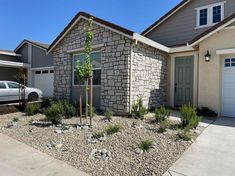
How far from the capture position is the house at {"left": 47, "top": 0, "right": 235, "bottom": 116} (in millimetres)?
7711

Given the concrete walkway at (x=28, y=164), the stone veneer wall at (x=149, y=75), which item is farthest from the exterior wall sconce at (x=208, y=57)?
the concrete walkway at (x=28, y=164)

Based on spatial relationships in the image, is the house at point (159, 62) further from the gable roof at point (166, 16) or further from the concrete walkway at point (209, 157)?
the concrete walkway at point (209, 157)

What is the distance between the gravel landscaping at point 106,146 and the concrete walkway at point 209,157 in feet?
0.62

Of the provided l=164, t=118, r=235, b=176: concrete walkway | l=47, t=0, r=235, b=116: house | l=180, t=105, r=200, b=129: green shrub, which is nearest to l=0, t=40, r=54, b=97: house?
l=47, t=0, r=235, b=116: house

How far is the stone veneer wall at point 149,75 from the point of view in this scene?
7.90 m

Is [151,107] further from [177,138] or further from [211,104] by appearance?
[177,138]

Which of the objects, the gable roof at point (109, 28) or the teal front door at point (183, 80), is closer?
the gable roof at point (109, 28)

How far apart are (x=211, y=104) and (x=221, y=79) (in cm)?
117

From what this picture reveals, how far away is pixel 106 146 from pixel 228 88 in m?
6.25

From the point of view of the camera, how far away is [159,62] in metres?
9.51

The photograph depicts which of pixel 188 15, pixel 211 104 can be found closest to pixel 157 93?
pixel 211 104

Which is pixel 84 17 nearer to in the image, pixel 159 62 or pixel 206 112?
pixel 159 62

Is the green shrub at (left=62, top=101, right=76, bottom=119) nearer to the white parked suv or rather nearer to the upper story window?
the white parked suv

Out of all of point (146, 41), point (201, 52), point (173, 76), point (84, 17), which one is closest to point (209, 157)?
point (146, 41)
